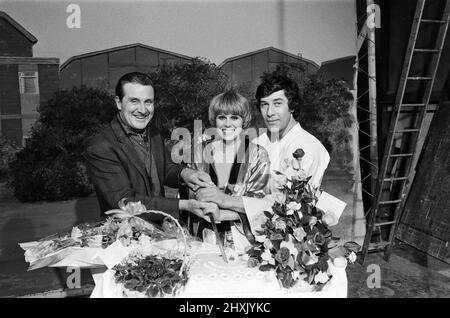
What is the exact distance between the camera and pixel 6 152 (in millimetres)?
3781

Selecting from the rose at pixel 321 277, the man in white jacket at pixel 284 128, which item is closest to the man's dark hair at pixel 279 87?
the man in white jacket at pixel 284 128

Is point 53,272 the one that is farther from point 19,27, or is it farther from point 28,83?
point 19,27

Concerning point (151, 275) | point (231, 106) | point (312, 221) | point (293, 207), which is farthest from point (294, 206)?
point (231, 106)

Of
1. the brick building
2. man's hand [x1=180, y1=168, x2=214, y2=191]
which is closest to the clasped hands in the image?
man's hand [x1=180, y1=168, x2=214, y2=191]

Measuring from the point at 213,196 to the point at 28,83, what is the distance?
2.47 meters

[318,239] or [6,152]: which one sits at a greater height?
[6,152]

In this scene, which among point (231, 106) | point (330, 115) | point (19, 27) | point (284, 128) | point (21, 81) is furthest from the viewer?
point (330, 115)

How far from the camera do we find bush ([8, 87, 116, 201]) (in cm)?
381

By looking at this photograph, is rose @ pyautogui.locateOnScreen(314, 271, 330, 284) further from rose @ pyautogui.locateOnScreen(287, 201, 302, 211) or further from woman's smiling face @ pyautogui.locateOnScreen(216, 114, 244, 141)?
woman's smiling face @ pyautogui.locateOnScreen(216, 114, 244, 141)

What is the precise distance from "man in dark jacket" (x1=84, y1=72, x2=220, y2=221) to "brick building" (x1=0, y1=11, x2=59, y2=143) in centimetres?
157

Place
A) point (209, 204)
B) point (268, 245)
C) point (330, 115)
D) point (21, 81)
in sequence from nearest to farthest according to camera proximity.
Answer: point (268, 245) → point (209, 204) → point (21, 81) → point (330, 115)

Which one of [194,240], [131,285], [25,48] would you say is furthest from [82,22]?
[131,285]

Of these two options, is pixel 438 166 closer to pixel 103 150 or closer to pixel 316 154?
pixel 316 154

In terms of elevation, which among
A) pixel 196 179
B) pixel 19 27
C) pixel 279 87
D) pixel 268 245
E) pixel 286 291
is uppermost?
pixel 19 27
